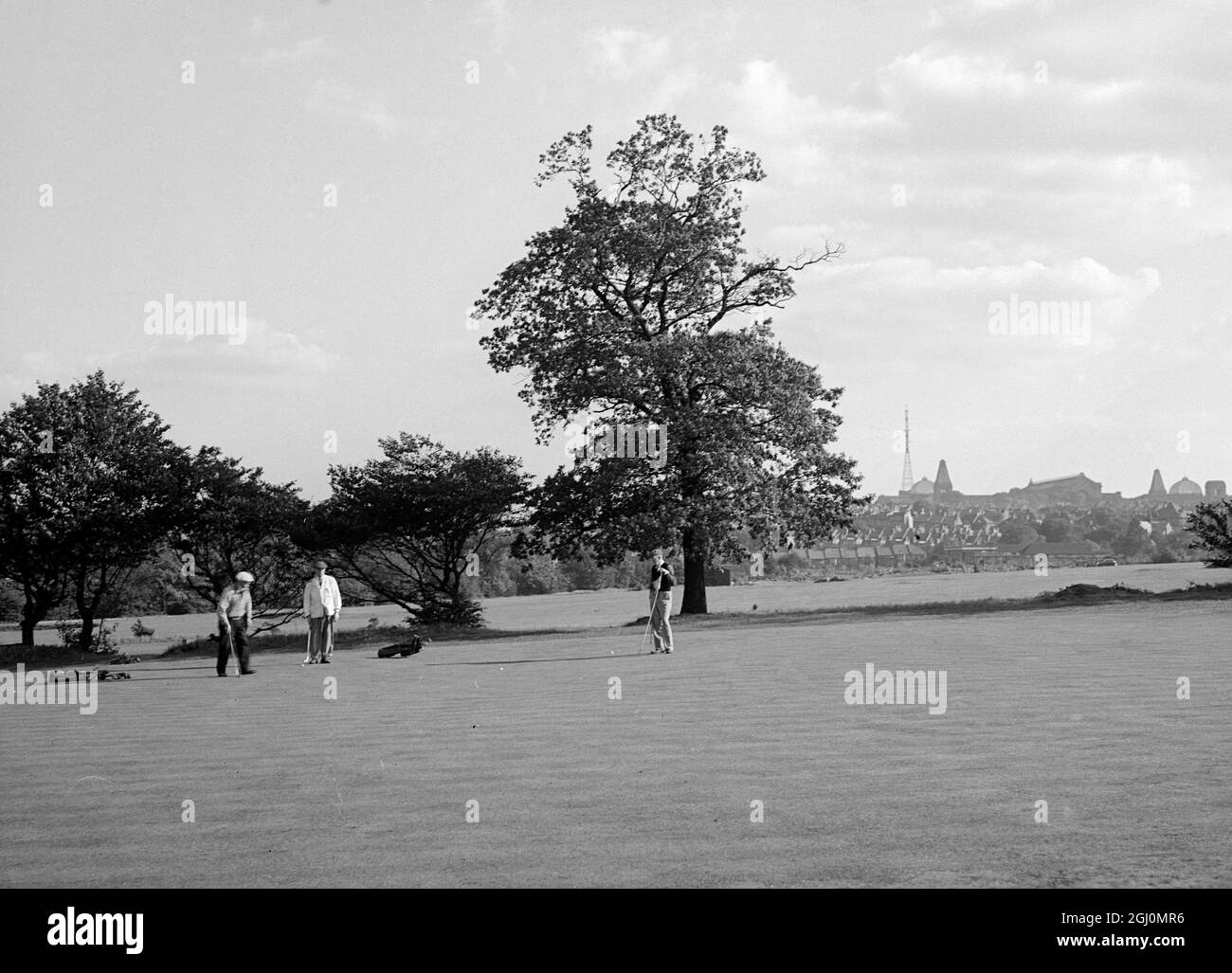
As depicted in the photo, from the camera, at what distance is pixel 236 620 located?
2525cm

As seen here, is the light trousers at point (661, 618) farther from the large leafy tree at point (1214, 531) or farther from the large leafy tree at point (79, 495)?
the large leafy tree at point (1214, 531)

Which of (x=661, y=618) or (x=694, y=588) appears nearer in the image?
(x=661, y=618)

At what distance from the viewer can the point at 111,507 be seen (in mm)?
37688

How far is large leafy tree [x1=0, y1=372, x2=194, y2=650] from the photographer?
124ft

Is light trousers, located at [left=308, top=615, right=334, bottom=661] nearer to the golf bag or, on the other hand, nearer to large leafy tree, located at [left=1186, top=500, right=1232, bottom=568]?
the golf bag

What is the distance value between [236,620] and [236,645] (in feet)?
2.68

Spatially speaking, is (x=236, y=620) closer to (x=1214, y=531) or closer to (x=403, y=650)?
(x=403, y=650)

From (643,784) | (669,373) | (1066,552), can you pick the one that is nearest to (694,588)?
(669,373)

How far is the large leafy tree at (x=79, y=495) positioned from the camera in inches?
1484

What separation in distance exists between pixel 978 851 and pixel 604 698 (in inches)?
414

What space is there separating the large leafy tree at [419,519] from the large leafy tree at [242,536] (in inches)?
35.1

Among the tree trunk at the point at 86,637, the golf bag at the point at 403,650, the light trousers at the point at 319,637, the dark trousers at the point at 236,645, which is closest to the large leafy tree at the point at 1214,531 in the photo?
the golf bag at the point at 403,650
